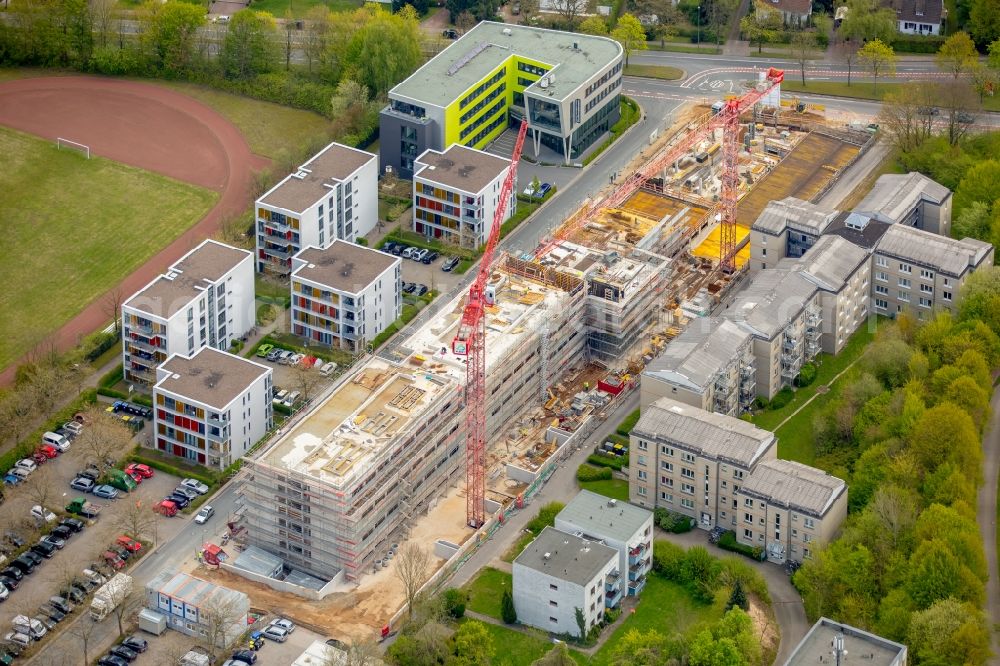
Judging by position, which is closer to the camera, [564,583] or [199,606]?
[564,583]

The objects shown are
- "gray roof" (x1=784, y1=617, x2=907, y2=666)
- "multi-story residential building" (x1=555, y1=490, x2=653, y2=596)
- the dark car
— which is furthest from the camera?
"multi-story residential building" (x1=555, y1=490, x2=653, y2=596)

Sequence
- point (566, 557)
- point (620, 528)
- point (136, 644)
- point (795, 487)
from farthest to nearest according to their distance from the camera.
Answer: point (795, 487), point (620, 528), point (566, 557), point (136, 644)

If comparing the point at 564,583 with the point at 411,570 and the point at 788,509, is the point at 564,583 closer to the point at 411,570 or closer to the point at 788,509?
the point at 411,570

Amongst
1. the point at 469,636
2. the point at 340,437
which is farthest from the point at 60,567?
the point at 469,636

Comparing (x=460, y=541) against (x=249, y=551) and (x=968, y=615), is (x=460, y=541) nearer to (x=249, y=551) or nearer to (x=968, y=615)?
(x=249, y=551)

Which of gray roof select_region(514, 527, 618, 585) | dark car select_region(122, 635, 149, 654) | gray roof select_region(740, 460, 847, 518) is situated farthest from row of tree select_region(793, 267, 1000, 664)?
dark car select_region(122, 635, 149, 654)

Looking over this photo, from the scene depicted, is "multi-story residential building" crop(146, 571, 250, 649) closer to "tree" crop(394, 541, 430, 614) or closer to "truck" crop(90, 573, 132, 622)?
"truck" crop(90, 573, 132, 622)

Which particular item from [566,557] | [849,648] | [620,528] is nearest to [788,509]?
[620,528]
